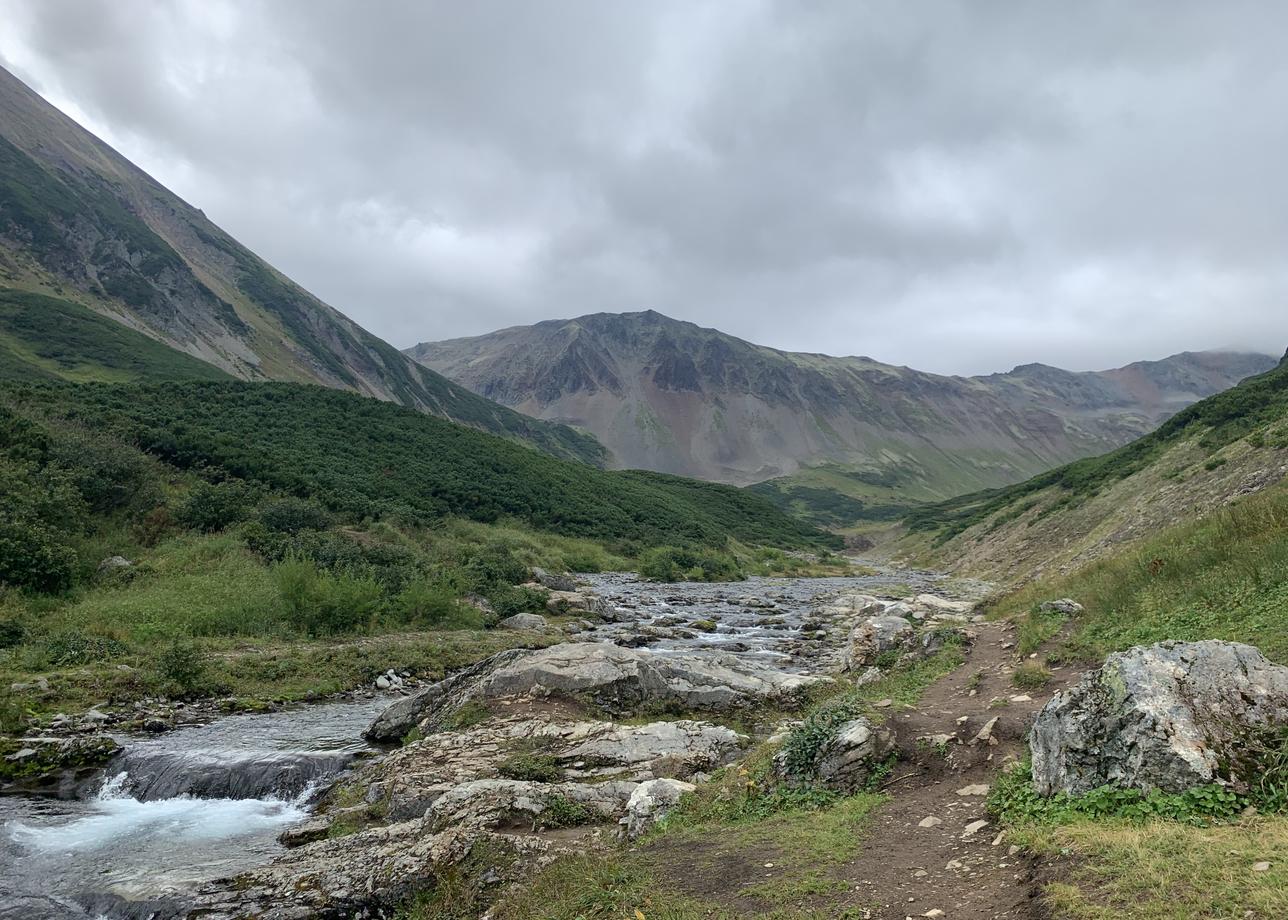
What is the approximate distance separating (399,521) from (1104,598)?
51147 millimetres

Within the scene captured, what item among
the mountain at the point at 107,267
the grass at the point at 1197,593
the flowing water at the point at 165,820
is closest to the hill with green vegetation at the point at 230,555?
the flowing water at the point at 165,820

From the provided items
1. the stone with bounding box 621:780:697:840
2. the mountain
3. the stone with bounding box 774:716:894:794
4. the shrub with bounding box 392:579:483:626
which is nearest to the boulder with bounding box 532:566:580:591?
the shrub with bounding box 392:579:483:626

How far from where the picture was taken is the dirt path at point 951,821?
6211mm

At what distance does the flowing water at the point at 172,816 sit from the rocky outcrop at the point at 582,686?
1771 mm

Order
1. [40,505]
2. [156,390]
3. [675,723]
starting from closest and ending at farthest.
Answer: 1. [675,723]
2. [40,505]
3. [156,390]

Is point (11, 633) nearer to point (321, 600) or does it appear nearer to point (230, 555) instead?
point (321, 600)

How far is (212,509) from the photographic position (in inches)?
1544

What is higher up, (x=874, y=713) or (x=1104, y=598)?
(x=1104, y=598)

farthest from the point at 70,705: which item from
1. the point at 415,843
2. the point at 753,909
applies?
the point at 753,909

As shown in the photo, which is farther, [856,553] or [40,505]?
[856,553]

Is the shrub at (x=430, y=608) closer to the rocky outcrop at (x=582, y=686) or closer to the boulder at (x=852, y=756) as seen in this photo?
the rocky outcrop at (x=582, y=686)

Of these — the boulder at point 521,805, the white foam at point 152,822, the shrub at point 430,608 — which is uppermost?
the boulder at point 521,805

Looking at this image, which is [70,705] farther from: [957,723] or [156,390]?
[156,390]

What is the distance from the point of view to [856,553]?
456ft
